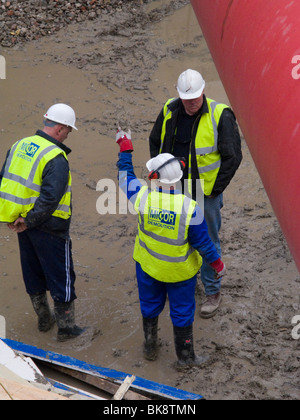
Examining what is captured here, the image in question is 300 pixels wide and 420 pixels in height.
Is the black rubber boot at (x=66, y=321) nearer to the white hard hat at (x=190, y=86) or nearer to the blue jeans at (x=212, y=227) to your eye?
the blue jeans at (x=212, y=227)

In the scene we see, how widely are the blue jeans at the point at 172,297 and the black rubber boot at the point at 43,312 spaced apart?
108 centimetres

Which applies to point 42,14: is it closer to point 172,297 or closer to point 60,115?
point 60,115

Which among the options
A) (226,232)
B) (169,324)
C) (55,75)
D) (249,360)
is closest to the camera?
(249,360)

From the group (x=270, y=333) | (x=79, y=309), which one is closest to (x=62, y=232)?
(x=79, y=309)

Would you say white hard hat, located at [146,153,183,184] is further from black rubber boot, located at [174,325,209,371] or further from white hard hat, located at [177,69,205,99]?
black rubber boot, located at [174,325,209,371]

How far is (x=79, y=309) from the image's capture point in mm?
5566

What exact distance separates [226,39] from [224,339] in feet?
10.7

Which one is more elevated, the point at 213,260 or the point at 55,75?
the point at 55,75

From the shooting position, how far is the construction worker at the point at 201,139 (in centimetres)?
455

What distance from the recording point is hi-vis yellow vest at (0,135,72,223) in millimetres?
4500

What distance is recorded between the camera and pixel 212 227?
5031 millimetres

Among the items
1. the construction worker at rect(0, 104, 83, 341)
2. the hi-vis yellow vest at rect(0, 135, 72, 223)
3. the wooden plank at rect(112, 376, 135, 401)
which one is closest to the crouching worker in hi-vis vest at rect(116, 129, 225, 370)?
the construction worker at rect(0, 104, 83, 341)

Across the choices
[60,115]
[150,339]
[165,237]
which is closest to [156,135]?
[60,115]

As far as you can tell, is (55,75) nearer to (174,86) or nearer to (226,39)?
(174,86)
